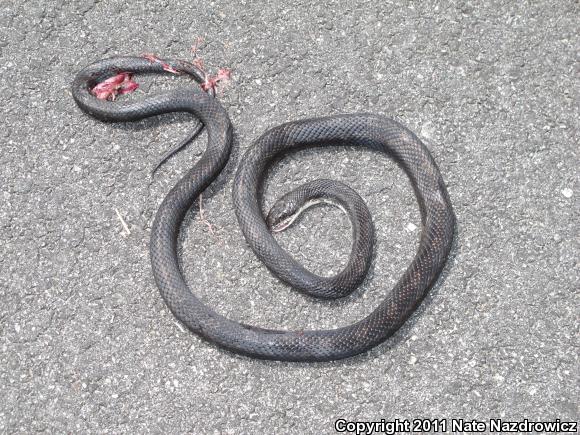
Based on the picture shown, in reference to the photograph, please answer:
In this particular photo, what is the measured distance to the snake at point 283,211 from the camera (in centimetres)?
495

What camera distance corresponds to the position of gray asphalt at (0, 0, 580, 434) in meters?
4.92

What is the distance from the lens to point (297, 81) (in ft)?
19.4

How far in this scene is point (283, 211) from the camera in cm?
535

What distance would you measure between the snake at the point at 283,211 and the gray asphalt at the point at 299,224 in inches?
4.7

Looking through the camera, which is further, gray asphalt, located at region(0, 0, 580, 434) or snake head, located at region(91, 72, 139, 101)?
snake head, located at region(91, 72, 139, 101)

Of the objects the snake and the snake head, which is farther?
the snake head

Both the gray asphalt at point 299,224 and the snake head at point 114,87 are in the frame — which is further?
the snake head at point 114,87

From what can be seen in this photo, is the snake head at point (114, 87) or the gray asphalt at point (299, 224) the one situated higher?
the snake head at point (114, 87)

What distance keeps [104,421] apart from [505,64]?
3.91m

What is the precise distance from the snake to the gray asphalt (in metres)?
0.12

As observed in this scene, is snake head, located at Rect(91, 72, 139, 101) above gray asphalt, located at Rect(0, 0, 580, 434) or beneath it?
above

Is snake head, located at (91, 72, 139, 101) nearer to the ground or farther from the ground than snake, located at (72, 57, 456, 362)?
farther from the ground

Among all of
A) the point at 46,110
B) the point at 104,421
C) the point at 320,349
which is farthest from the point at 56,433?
the point at 46,110

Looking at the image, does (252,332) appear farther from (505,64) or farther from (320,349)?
(505,64)
